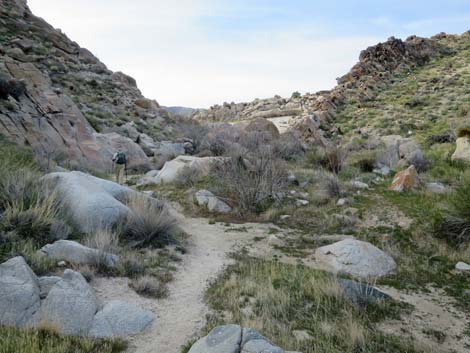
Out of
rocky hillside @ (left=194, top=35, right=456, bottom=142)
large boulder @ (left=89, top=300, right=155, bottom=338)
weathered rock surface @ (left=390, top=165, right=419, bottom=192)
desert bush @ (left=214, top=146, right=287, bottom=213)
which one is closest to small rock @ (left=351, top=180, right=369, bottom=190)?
weathered rock surface @ (left=390, top=165, right=419, bottom=192)

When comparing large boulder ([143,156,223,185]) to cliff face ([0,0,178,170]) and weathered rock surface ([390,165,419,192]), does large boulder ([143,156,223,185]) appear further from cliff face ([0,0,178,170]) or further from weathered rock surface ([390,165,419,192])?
weathered rock surface ([390,165,419,192])

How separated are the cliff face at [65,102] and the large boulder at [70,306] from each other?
6.78 m

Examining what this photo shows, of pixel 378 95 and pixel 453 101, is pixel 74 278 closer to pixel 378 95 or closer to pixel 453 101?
pixel 453 101

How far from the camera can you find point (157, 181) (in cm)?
1370

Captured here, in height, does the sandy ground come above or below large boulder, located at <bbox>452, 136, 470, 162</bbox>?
below

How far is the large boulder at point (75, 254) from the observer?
210 inches

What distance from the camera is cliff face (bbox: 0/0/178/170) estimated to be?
13539 mm

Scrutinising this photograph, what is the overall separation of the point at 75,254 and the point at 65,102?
43.3 ft

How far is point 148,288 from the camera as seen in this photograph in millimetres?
5199

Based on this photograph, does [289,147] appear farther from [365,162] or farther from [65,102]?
[65,102]

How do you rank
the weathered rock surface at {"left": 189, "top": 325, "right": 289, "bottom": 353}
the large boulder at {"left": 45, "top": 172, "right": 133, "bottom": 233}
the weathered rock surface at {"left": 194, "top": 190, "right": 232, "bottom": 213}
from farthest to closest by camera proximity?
the weathered rock surface at {"left": 194, "top": 190, "right": 232, "bottom": 213} → the large boulder at {"left": 45, "top": 172, "right": 133, "bottom": 233} → the weathered rock surface at {"left": 189, "top": 325, "right": 289, "bottom": 353}

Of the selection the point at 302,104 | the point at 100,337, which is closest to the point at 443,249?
the point at 100,337

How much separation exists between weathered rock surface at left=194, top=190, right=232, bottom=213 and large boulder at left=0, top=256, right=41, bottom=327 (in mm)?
6268

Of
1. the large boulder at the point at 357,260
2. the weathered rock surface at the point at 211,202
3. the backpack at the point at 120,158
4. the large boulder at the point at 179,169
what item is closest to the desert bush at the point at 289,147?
the large boulder at the point at 179,169
